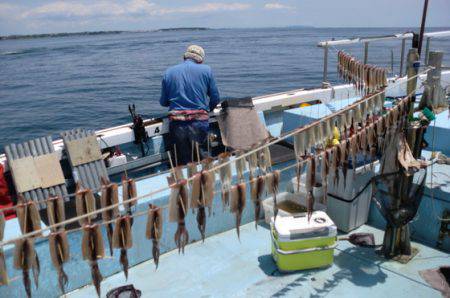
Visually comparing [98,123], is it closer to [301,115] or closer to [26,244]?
[301,115]

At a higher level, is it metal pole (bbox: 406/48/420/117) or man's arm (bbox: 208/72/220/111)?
metal pole (bbox: 406/48/420/117)

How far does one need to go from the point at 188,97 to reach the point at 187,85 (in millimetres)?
214

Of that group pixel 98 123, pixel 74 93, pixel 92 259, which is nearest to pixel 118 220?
pixel 92 259

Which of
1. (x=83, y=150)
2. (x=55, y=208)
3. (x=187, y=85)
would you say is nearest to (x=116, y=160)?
(x=83, y=150)

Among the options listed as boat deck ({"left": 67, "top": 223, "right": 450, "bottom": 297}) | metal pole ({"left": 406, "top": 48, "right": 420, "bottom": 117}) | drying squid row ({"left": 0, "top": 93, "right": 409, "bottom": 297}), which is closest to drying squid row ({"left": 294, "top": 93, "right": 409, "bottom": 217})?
drying squid row ({"left": 0, "top": 93, "right": 409, "bottom": 297})

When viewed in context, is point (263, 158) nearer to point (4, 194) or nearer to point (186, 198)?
point (186, 198)

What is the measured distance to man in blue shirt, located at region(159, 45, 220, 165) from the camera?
6754mm

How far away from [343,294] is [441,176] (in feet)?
8.71

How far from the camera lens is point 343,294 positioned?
5035 mm

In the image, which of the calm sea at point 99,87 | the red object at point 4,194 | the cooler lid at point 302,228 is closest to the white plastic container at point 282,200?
the cooler lid at point 302,228

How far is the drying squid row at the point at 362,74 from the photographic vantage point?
7859mm

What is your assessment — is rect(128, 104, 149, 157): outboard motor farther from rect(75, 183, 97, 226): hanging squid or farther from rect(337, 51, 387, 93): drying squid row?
rect(337, 51, 387, 93): drying squid row

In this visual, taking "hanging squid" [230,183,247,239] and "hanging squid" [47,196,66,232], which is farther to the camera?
"hanging squid" [230,183,247,239]

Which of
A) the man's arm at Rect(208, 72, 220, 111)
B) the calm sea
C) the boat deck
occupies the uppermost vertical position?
the man's arm at Rect(208, 72, 220, 111)
